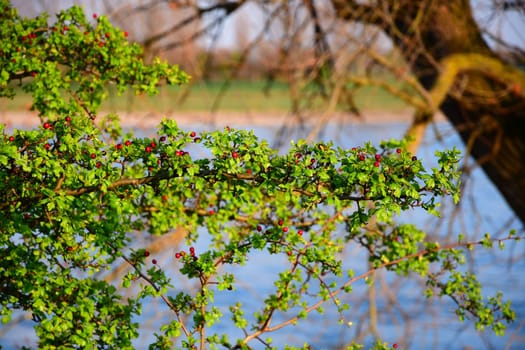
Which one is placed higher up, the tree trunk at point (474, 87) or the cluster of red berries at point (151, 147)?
the tree trunk at point (474, 87)

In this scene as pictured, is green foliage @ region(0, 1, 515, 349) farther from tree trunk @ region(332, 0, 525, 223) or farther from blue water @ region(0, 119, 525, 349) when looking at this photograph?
tree trunk @ region(332, 0, 525, 223)

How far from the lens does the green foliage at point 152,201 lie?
103 inches

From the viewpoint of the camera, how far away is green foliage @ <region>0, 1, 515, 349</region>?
2623 mm

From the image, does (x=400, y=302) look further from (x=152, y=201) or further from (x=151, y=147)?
(x=151, y=147)

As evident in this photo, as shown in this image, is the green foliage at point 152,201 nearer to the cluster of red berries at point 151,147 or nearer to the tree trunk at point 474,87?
the cluster of red berries at point 151,147

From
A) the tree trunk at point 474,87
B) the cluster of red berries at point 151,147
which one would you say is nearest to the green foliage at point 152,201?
the cluster of red berries at point 151,147

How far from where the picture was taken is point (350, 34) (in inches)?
211

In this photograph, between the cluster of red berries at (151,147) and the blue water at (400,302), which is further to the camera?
the blue water at (400,302)

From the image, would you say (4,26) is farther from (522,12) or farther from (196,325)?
(522,12)

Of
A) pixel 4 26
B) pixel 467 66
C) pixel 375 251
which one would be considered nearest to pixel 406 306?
pixel 467 66

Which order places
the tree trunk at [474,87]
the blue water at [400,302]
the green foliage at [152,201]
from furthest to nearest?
the blue water at [400,302] < the tree trunk at [474,87] < the green foliage at [152,201]

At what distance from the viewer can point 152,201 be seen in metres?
3.59

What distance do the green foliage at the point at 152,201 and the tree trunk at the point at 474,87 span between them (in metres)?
2.57

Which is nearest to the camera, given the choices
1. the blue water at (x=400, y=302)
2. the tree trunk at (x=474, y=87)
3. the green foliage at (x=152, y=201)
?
the green foliage at (x=152, y=201)
